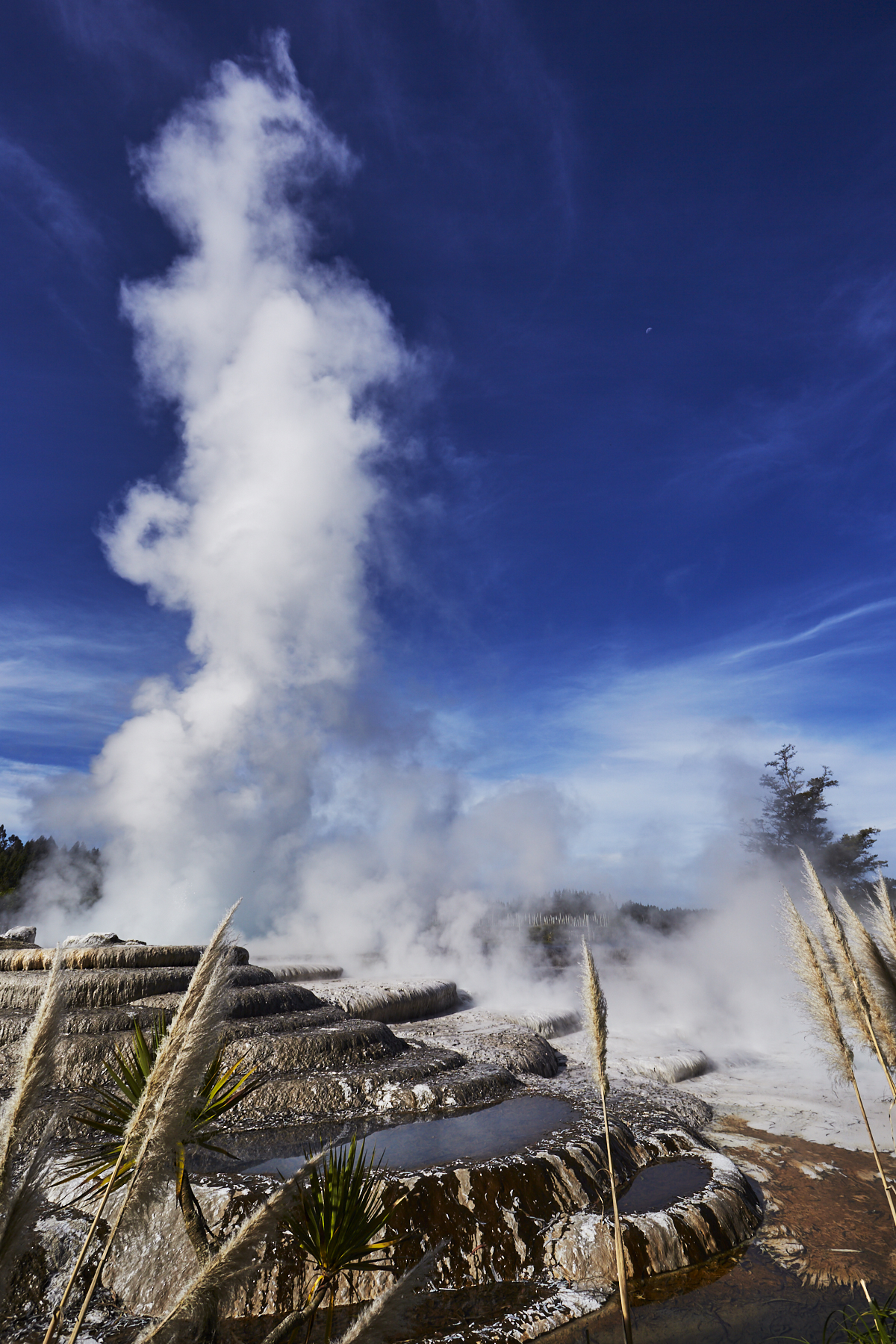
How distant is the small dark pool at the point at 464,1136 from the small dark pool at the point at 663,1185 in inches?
40.8

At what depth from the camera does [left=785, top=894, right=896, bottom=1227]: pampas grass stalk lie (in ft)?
12.9

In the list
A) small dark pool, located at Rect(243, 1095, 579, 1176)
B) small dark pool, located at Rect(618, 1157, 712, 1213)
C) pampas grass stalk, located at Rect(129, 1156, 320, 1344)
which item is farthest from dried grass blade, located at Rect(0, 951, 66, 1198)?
small dark pool, located at Rect(618, 1157, 712, 1213)

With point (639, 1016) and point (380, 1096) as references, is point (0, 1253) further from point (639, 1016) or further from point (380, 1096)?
point (639, 1016)

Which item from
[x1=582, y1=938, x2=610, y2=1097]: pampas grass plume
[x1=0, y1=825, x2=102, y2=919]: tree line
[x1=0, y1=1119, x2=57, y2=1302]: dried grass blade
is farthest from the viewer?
[x1=0, y1=825, x2=102, y2=919]: tree line

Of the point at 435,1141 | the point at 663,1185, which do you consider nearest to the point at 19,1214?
the point at 435,1141

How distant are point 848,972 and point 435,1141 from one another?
573cm

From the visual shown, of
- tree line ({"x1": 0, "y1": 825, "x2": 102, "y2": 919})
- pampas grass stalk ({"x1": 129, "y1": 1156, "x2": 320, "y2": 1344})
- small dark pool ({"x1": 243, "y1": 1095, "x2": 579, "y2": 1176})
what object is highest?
tree line ({"x1": 0, "y1": 825, "x2": 102, "y2": 919})

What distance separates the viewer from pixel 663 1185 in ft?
24.3

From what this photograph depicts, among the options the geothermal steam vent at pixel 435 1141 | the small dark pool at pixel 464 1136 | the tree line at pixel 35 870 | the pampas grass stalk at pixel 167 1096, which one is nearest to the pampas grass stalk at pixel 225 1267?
the pampas grass stalk at pixel 167 1096

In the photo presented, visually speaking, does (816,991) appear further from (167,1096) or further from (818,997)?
(167,1096)

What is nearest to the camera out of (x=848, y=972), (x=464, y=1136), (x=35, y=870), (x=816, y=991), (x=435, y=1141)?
(x=816, y=991)

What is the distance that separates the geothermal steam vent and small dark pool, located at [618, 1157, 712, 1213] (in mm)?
32

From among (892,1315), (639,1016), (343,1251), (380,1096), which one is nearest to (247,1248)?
(343,1251)

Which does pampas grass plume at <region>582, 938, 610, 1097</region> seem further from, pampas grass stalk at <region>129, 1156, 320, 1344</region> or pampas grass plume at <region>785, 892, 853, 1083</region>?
pampas grass stalk at <region>129, 1156, 320, 1344</region>
